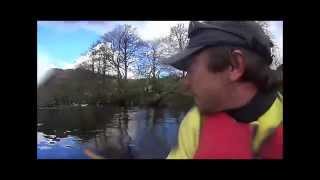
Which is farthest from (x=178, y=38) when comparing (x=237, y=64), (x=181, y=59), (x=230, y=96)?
(x=230, y=96)

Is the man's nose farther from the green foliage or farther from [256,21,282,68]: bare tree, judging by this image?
[256,21,282,68]: bare tree

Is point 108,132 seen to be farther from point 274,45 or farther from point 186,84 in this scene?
point 274,45

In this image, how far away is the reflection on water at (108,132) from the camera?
397cm

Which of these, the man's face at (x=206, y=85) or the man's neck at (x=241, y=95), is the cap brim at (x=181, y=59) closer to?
the man's face at (x=206, y=85)

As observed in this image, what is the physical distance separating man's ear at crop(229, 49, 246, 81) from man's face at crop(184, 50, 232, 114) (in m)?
0.05

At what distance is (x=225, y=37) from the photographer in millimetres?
3924

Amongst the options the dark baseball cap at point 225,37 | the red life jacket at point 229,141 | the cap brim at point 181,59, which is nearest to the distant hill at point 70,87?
the cap brim at point 181,59

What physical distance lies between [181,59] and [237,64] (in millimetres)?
461

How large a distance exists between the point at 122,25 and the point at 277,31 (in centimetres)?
129

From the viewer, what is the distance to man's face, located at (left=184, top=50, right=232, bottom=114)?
3.91 m
